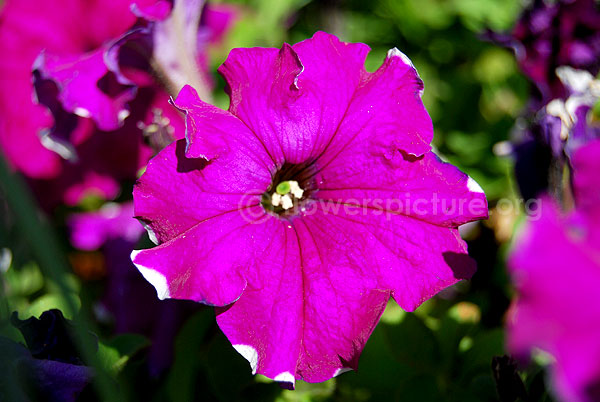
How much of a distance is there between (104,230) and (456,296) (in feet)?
2.25

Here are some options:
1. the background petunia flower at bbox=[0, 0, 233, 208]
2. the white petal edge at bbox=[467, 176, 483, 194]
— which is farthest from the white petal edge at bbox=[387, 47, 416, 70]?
the background petunia flower at bbox=[0, 0, 233, 208]

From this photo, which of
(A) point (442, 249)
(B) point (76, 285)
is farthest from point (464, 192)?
(B) point (76, 285)

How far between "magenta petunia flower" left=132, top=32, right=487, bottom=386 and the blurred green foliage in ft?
0.50

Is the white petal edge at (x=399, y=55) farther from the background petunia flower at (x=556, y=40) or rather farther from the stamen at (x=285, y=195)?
the background petunia flower at (x=556, y=40)

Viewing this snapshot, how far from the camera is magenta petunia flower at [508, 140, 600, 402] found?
380 millimetres

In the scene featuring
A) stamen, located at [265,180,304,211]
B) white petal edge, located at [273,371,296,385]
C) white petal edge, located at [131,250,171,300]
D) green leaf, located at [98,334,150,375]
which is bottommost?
green leaf, located at [98,334,150,375]

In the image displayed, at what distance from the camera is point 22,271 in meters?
1.13

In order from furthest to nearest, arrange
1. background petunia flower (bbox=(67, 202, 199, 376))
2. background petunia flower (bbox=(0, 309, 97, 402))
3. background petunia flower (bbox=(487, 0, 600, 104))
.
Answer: background petunia flower (bbox=(487, 0, 600, 104)) < background petunia flower (bbox=(67, 202, 199, 376)) < background petunia flower (bbox=(0, 309, 97, 402))

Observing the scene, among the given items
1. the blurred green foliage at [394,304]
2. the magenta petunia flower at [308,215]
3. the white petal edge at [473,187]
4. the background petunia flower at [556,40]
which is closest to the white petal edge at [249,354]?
the magenta petunia flower at [308,215]

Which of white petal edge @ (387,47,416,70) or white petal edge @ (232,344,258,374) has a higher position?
white petal edge @ (387,47,416,70)

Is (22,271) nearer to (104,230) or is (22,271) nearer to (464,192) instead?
(104,230)

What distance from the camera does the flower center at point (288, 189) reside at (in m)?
0.78

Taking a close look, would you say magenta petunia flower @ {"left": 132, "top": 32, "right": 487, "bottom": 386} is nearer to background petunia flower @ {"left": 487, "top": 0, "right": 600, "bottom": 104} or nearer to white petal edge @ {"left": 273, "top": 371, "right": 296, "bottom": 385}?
white petal edge @ {"left": 273, "top": 371, "right": 296, "bottom": 385}

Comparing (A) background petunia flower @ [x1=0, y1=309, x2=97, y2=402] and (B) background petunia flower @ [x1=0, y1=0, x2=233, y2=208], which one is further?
(B) background petunia flower @ [x1=0, y1=0, x2=233, y2=208]
